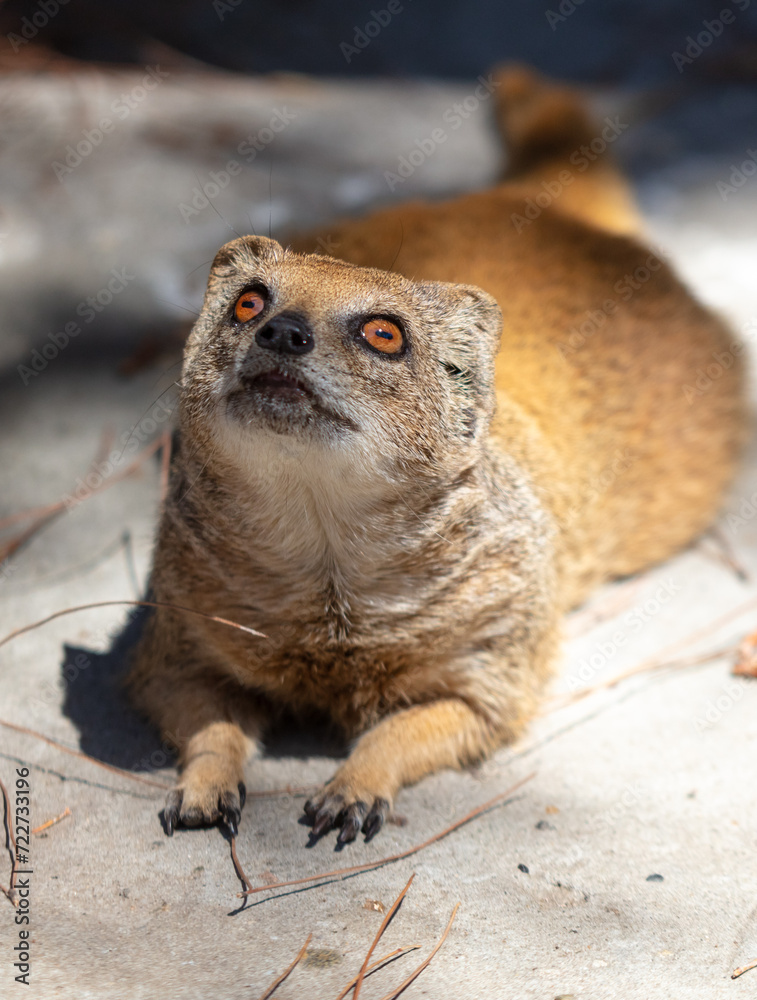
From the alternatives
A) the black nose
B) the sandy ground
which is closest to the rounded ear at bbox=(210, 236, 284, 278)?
the black nose

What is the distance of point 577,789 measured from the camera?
2949 mm

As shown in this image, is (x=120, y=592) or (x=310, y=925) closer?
(x=310, y=925)

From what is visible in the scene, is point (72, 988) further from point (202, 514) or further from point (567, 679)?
point (567, 679)

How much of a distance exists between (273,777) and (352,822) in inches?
15.2

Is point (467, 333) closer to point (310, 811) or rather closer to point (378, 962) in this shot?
point (310, 811)

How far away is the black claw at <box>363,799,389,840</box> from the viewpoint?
269 centimetres

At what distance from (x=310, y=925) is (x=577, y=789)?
3.35 ft

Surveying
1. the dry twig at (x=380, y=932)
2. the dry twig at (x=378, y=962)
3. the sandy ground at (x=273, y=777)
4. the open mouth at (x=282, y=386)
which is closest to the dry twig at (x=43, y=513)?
the sandy ground at (x=273, y=777)

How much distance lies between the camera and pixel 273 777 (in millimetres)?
2947

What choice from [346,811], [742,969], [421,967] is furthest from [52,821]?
[742,969]

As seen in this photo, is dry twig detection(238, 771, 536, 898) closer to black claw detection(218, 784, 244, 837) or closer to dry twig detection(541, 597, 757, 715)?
black claw detection(218, 784, 244, 837)

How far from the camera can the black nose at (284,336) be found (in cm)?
225

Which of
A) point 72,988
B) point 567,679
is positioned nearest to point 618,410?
point 567,679

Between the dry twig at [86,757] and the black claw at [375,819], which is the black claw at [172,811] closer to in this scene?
the dry twig at [86,757]
